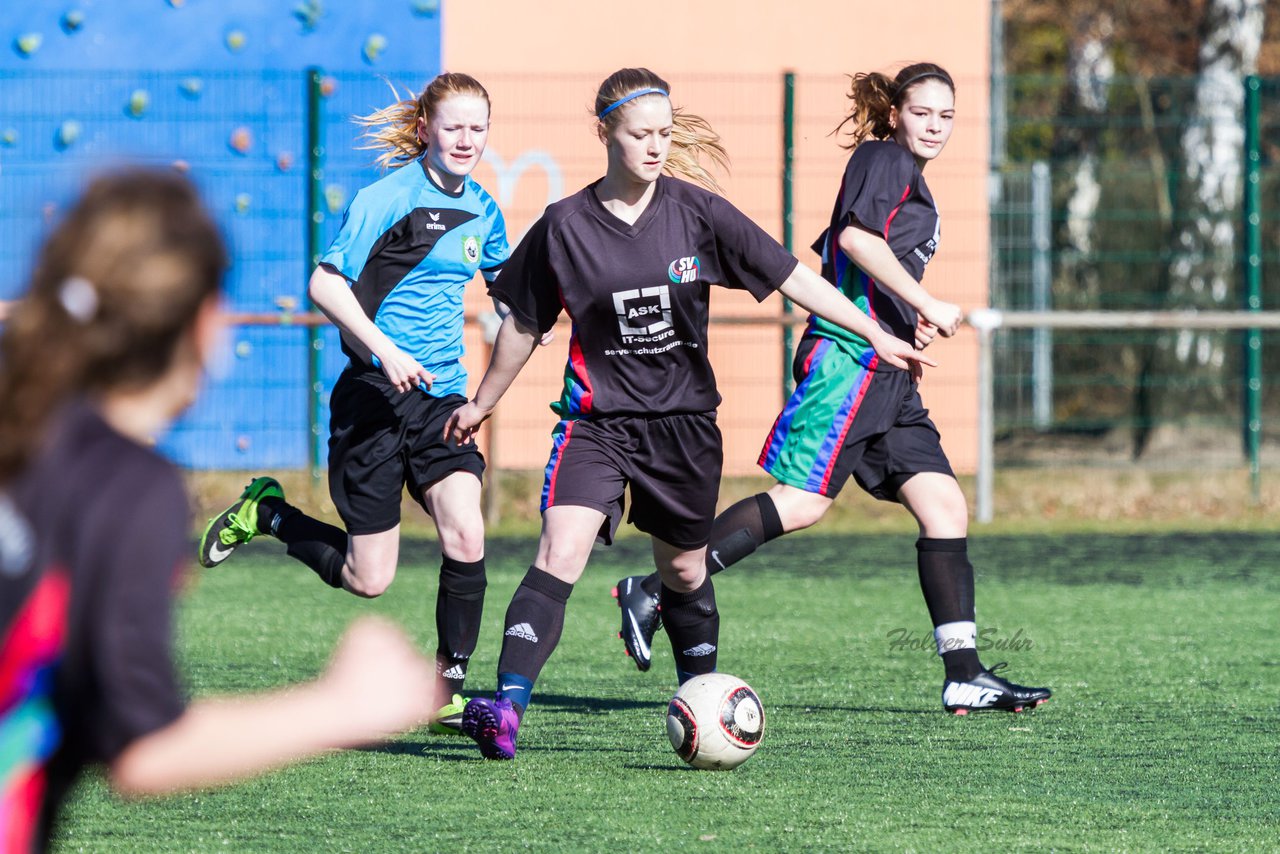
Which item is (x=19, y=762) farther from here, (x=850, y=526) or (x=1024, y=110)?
(x=1024, y=110)

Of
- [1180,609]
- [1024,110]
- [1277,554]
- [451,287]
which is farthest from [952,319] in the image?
[1024,110]

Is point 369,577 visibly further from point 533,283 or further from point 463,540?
point 533,283

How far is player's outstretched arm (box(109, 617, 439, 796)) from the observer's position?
1.99m

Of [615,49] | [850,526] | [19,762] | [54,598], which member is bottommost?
[850,526]

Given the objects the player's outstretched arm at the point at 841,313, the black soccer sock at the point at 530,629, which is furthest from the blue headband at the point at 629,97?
the black soccer sock at the point at 530,629

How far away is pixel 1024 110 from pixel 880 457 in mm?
24287

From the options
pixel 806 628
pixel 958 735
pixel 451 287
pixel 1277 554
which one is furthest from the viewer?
pixel 1277 554

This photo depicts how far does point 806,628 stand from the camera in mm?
7621

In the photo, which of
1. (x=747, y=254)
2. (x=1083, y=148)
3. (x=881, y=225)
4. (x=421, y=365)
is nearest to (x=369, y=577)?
(x=421, y=365)

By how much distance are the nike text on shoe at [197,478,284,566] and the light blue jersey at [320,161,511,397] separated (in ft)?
2.49

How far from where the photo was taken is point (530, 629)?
491cm

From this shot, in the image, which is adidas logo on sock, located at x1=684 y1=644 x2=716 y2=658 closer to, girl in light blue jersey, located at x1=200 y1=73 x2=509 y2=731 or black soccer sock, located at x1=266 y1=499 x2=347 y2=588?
girl in light blue jersey, located at x1=200 y1=73 x2=509 y2=731

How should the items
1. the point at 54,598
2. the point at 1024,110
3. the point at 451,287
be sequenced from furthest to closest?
the point at 1024,110
the point at 451,287
the point at 54,598
